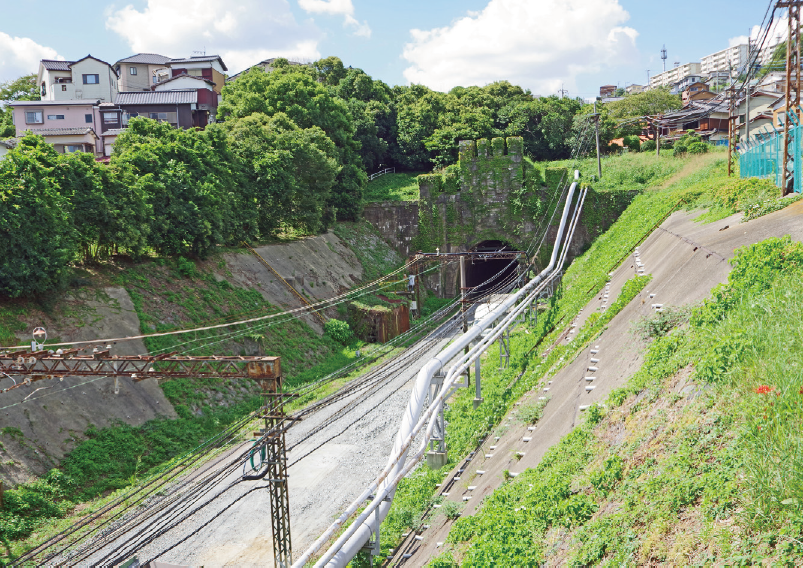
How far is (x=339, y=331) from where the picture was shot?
29.8 metres

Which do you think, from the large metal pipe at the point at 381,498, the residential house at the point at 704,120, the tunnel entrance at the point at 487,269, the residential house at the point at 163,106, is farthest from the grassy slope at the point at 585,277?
the residential house at the point at 163,106

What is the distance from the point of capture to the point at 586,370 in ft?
44.6

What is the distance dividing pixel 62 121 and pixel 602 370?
4768 centimetres

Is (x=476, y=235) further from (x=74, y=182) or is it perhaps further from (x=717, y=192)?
(x=74, y=182)

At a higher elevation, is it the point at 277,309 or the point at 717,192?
the point at 717,192

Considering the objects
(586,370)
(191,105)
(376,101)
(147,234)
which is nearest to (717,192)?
(586,370)

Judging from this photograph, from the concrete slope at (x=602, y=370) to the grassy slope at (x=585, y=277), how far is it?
724mm

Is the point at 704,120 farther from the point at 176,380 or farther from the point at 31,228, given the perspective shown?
the point at 31,228

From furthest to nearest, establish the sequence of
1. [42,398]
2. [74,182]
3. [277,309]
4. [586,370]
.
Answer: [277,309] → [74,182] → [42,398] → [586,370]

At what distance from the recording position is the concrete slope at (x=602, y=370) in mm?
11328

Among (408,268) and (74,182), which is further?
(408,268)

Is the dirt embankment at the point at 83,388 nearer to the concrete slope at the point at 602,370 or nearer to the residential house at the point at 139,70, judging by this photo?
the concrete slope at the point at 602,370

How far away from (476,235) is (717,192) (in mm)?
17267

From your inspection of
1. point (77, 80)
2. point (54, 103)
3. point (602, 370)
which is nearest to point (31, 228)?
point (602, 370)
